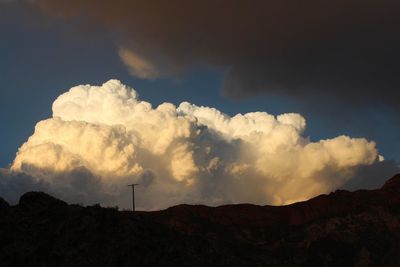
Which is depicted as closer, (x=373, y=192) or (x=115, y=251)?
(x=115, y=251)

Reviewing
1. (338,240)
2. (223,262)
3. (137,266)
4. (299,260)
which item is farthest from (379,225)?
(137,266)

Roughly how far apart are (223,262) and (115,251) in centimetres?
A: 1492

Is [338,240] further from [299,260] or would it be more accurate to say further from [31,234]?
[31,234]

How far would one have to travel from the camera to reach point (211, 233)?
123 metres

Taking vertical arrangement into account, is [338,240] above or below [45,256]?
above

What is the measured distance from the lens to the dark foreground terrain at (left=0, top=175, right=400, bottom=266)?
57.6m

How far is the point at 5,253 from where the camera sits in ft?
177

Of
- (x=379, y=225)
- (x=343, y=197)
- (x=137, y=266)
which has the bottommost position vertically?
(x=137, y=266)

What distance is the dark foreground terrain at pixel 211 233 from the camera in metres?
57.6

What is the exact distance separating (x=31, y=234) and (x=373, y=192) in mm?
97357

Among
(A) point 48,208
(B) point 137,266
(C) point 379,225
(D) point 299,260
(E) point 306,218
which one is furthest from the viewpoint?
(E) point 306,218

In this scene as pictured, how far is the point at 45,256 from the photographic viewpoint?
55.5 metres

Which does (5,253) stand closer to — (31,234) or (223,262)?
(31,234)

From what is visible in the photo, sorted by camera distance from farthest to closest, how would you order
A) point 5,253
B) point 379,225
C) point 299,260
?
point 379,225
point 299,260
point 5,253
